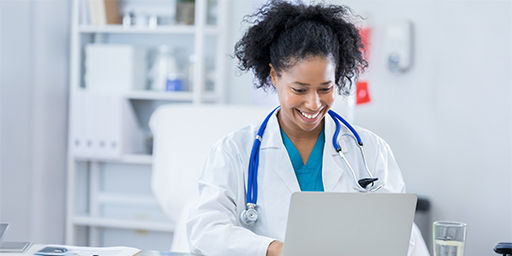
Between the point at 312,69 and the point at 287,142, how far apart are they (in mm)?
247

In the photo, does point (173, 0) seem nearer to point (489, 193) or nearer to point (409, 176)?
point (409, 176)

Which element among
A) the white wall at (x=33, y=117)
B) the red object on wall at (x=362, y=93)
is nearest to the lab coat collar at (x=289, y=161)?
the red object on wall at (x=362, y=93)

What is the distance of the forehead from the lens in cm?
137

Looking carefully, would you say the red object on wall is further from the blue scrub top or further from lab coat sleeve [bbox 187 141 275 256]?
lab coat sleeve [bbox 187 141 275 256]

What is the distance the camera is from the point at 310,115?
1.42m

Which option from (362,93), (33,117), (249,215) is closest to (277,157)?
(249,215)

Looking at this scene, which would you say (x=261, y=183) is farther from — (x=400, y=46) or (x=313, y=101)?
(x=400, y=46)

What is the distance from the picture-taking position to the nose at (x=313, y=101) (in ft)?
4.54

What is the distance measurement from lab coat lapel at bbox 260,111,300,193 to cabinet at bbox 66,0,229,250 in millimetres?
1443

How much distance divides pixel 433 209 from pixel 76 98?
1783 millimetres

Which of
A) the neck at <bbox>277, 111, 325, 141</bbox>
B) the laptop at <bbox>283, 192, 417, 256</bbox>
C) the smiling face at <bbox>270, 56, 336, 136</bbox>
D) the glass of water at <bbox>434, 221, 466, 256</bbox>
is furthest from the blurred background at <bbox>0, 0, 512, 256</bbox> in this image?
the laptop at <bbox>283, 192, 417, 256</bbox>

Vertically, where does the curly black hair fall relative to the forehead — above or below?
above

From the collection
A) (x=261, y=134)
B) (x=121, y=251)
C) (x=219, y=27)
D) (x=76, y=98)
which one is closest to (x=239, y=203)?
(x=261, y=134)

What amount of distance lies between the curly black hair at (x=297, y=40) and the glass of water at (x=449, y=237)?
18.4 inches
